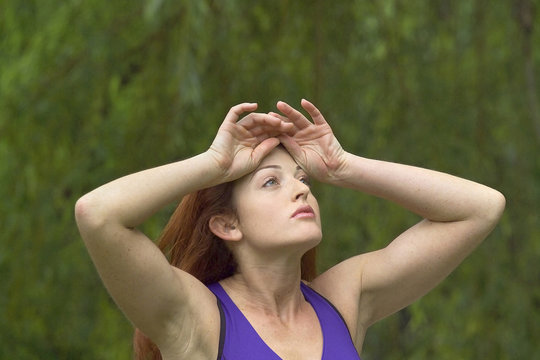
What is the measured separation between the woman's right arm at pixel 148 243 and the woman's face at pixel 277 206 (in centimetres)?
7

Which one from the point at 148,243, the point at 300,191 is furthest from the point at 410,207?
the point at 148,243

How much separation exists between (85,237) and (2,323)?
176 cm

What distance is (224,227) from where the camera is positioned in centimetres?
355

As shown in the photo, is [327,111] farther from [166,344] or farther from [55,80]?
[166,344]

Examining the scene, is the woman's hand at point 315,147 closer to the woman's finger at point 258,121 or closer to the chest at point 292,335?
the woman's finger at point 258,121

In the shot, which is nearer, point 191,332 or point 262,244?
point 191,332

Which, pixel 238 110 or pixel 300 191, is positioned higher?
pixel 238 110

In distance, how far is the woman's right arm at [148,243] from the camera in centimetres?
321

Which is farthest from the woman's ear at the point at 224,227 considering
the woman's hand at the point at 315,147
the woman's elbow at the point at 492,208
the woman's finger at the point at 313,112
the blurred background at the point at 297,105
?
the blurred background at the point at 297,105

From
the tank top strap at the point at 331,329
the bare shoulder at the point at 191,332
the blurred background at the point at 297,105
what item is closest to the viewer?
the bare shoulder at the point at 191,332

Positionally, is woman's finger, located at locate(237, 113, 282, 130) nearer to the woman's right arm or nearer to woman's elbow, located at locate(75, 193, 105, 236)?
the woman's right arm

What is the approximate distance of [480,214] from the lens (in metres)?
3.60

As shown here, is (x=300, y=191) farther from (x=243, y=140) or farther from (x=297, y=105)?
(x=297, y=105)

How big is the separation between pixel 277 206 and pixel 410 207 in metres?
0.40
